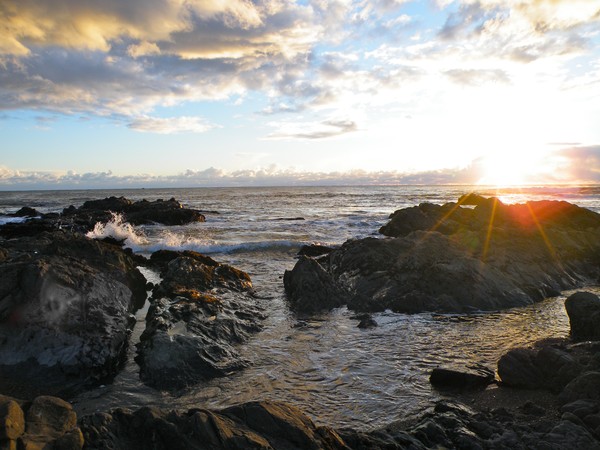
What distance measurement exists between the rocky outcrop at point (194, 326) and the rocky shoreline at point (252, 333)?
3cm

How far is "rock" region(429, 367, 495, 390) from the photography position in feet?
20.0

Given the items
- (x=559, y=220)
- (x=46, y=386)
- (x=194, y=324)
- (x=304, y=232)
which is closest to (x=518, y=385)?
(x=194, y=324)

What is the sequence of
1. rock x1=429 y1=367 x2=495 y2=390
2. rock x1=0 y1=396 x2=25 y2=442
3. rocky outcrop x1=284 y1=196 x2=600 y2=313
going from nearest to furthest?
rock x1=0 y1=396 x2=25 y2=442 → rock x1=429 y1=367 x2=495 y2=390 → rocky outcrop x1=284 y1=196 x2=600 y2=313

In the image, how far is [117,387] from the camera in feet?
20.0

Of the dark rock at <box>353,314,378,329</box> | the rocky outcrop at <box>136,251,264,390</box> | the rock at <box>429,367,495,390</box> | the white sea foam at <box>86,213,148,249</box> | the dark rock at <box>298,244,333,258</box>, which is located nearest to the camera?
the rock at <box>429,367,495,390</box>

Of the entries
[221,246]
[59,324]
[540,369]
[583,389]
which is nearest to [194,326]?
[59,324]

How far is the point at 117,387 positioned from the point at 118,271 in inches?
152

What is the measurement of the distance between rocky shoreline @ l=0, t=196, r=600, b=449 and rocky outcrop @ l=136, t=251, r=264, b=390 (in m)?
0.03

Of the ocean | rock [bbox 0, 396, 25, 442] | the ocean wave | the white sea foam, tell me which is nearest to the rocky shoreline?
rock [bbox 0, 396, 25, 442]

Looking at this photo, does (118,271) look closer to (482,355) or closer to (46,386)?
(46,386)

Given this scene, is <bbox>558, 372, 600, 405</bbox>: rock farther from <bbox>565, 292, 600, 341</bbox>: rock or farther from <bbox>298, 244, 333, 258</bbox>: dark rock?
<bbox>298, 244, 333, 258</bbox>: dark rock

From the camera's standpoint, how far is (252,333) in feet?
27.8

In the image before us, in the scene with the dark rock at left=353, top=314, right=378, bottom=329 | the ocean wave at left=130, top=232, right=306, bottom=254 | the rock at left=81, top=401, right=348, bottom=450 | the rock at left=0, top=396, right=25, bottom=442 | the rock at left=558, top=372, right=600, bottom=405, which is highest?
the rock at left=0, top=396, right=25, bottom=442

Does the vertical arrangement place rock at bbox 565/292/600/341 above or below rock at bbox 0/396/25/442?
below
